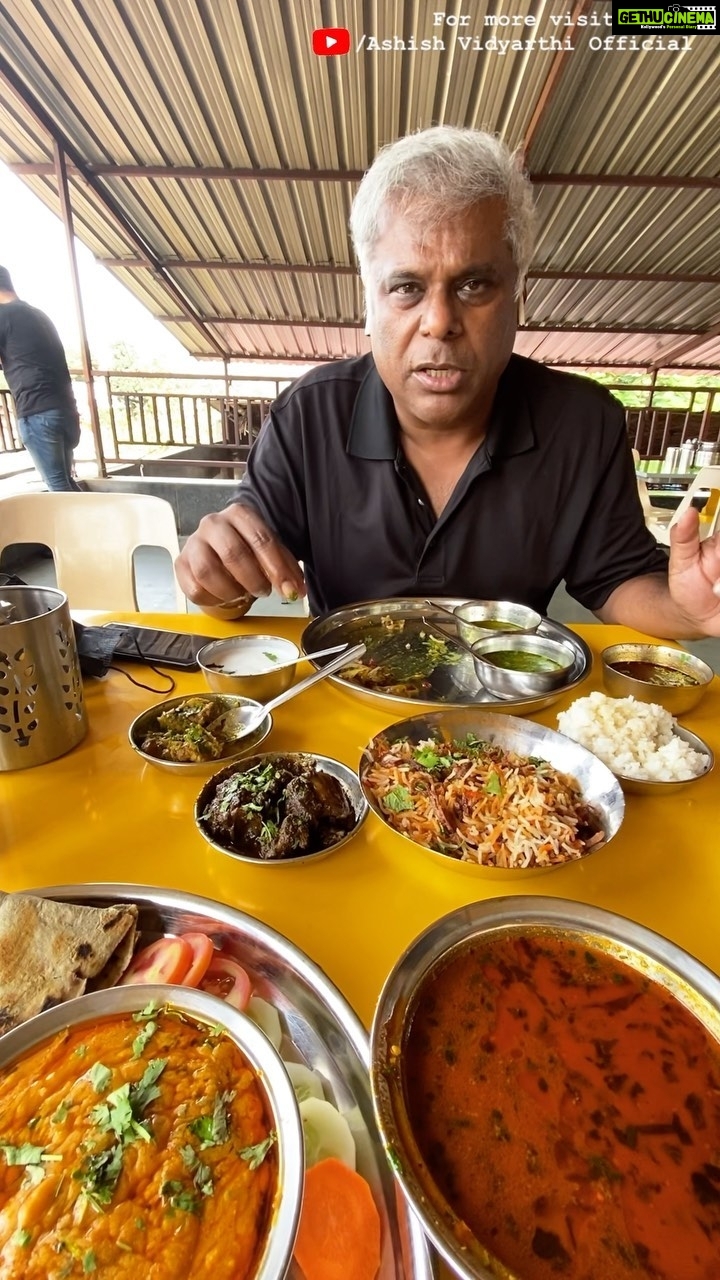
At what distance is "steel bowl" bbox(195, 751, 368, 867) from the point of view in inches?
37.6

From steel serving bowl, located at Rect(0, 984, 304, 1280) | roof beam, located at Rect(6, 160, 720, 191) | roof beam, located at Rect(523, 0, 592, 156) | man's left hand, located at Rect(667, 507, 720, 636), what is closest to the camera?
steel serving bowl, located at Rect(0, 984, 304, 1280)

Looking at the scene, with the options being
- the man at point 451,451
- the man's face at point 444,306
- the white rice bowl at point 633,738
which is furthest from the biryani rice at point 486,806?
the man's face at point 444,306

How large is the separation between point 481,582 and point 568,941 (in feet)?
5.49

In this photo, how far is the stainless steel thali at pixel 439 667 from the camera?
1.44 m

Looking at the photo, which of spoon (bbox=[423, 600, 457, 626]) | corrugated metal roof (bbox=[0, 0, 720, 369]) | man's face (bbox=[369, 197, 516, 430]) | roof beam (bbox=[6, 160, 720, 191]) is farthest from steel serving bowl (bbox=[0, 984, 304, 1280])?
roof beam (bbox=[6, 160, 720, 191])

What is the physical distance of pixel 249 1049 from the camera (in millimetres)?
635

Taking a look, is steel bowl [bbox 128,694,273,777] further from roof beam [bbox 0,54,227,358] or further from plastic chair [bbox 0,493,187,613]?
roof beam [bbox 0,54,227,358]

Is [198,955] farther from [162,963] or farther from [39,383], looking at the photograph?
[39,383]

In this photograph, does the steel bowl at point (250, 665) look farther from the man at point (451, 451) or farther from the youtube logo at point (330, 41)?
the youtube logo at point (330, 41)

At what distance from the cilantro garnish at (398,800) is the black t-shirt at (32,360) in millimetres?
6854

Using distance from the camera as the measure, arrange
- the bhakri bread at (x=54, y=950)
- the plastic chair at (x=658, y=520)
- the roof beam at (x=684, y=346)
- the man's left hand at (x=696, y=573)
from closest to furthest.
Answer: the bhakri bread at (x=54, y=950) → the man's left hand at (x=696, y=573) → the plastic chair at (x=658, y=520) → the roof beam at (x=684, y=346)

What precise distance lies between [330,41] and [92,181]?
12.6 feet

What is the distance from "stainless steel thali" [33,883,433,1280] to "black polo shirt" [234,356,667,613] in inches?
63.0

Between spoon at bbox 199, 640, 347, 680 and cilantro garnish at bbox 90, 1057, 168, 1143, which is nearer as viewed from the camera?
cilantro garnish at bbox 90, 1057, 168, 1143
